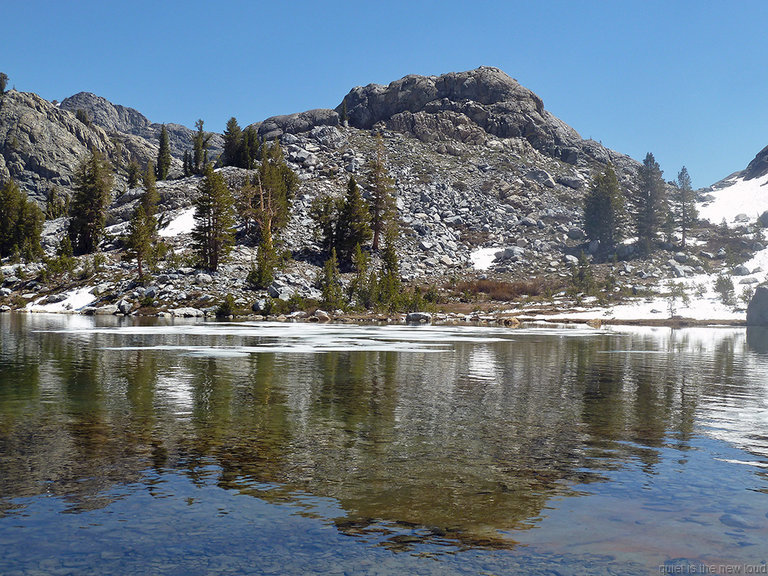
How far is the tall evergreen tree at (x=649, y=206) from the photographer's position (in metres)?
110

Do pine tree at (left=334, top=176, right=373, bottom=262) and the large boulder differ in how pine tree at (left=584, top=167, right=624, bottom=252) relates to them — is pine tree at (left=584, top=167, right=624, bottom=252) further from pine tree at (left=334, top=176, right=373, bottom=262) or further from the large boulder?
pine tree at (left=334, top=176, right=373, bottom=262)

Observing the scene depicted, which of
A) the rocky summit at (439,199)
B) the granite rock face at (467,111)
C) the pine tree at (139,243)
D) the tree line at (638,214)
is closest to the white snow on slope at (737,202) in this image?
the rocky summit at (439,199)

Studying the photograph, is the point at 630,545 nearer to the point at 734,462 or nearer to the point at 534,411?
the point at 734,462

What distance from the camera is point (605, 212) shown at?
111 m

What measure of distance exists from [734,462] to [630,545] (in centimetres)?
533

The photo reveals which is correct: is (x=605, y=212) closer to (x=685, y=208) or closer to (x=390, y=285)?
(x=685, y=208)

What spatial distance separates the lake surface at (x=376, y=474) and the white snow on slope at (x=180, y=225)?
8664 cm

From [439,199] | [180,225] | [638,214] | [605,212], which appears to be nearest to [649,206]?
[638,214]

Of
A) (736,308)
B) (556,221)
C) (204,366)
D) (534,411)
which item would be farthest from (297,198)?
(534,411)

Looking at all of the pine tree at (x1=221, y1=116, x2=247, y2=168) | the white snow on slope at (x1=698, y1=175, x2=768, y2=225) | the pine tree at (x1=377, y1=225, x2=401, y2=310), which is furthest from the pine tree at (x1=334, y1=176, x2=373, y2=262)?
the white snow on slope at (x1=698, y1=175, x2=768, y2=225)

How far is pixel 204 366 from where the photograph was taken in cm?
2469

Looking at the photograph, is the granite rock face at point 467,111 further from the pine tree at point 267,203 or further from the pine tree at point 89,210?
the pine tree at point 89,210

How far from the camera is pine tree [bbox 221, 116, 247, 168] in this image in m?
138

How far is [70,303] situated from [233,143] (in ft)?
222
